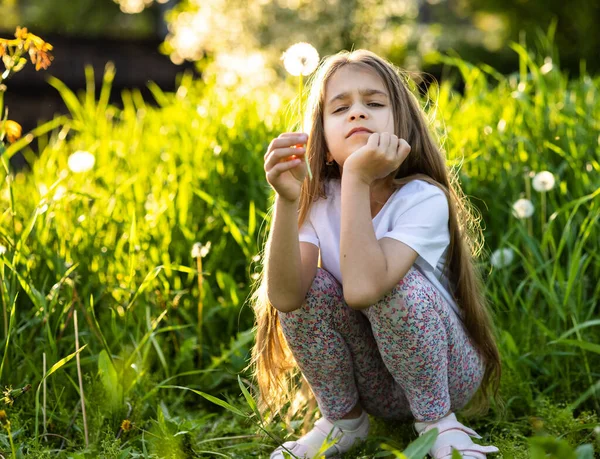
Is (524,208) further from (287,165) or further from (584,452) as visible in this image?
(584,452)

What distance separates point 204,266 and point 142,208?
1.05 feet

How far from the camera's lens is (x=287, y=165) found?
4.17 ft

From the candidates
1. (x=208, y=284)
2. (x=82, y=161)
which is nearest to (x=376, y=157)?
(x=208, y=284)

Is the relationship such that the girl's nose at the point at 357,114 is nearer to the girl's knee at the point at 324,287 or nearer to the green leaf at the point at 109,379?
the girl's knee at the point at 324,287

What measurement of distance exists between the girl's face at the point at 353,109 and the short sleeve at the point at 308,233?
13 centimetres

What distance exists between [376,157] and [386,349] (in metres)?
0.34

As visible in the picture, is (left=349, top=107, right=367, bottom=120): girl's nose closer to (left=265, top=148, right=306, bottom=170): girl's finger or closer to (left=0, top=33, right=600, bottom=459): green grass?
(left=265, top=148, right=306, bottom=170): girl's finger

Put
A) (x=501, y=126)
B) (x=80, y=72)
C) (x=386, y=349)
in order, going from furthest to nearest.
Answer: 1. (x=80, y=72)
2. (x=501, y=126)
3. (x=386, y=349)

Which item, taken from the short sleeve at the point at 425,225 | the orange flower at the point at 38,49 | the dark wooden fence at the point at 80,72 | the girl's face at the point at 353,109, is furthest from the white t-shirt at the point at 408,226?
the dark wooden fence at the point at 80,72

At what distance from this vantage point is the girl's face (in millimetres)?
1414

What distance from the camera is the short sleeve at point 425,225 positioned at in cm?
135

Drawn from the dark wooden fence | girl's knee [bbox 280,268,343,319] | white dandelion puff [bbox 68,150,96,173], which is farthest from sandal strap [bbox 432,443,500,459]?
the dark wooden fence

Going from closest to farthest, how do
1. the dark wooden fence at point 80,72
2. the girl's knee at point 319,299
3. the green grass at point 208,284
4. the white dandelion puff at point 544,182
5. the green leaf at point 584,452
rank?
the green leaf at point 584,452 < the girl's knee at point 319,299 < the green grass at point 208,284 < the white dandelion puff at point 544,182 < the dark wooden fence at point 80,72

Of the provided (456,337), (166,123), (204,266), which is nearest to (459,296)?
(456,337)
